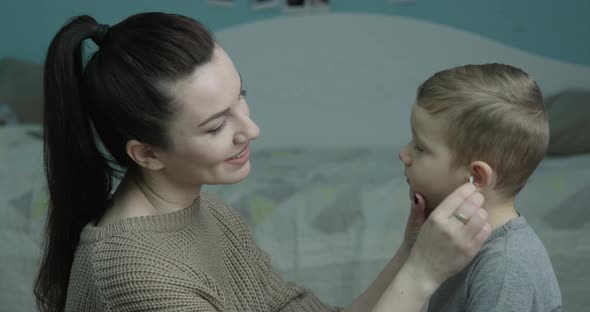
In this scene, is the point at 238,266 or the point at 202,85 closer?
the point at 202,85

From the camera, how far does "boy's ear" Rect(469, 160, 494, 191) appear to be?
1188 millimetres

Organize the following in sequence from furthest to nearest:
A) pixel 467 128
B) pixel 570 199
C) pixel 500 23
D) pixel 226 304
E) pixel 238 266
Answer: pixel 500 23, pixel 570 199, pixel 238 266, pixel 226 304, pixel 467 128

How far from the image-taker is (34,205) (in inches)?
98.7

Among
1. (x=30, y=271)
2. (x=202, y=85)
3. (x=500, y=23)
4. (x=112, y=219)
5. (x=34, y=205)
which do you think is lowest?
(x=30, y=271)

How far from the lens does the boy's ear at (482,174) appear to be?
1.19 meters

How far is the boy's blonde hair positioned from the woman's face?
1.00ft

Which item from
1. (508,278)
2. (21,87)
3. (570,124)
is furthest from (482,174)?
(21,87)

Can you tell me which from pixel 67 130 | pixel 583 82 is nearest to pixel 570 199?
pixel 583 82

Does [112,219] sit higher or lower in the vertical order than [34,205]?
higher

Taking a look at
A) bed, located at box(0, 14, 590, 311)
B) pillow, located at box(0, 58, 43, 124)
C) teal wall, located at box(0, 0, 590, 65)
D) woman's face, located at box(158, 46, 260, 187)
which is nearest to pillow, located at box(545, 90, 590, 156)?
bed, located at box(0, 14, 590, 311)

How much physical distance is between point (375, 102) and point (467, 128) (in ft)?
6.68

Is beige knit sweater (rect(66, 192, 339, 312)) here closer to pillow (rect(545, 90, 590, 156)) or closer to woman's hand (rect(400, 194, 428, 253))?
woman's hand (rect(400, 194, 428, 253))

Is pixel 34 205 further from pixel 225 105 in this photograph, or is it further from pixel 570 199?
pixel 570 199

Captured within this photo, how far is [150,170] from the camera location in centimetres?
130
